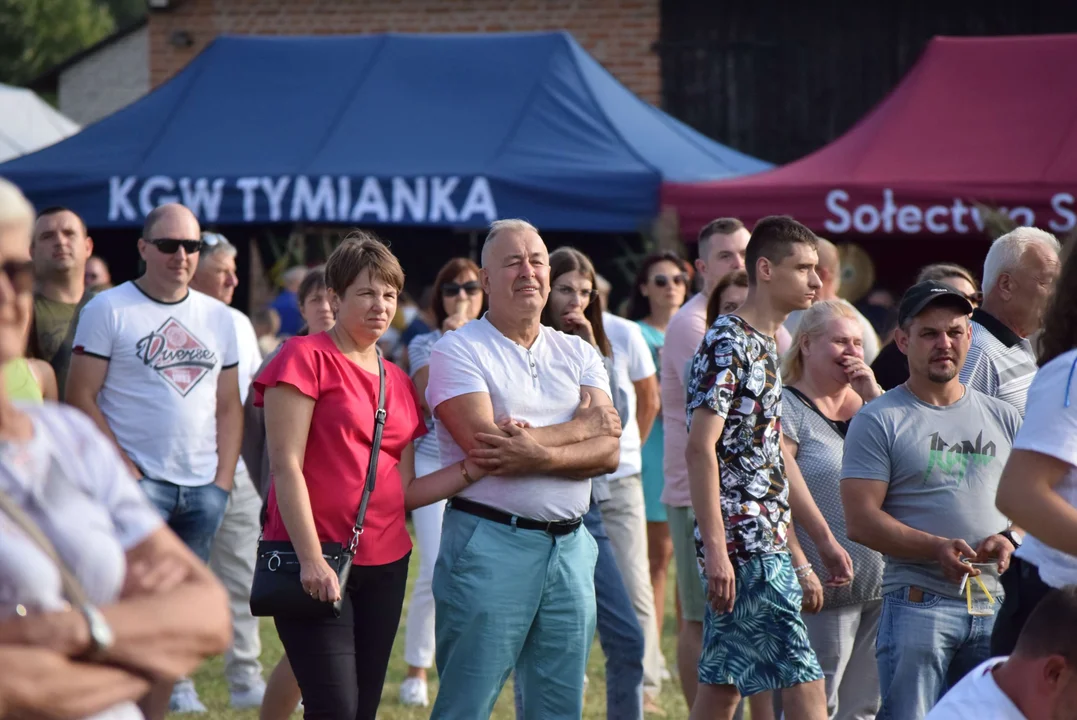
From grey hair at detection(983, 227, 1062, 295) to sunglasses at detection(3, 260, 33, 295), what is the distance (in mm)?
3751

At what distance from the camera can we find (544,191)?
1123 centimetres

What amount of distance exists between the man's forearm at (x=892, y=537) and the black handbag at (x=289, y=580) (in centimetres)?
146

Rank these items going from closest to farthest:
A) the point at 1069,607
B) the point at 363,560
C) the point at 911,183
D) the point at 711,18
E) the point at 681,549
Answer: the point at 1069,607 → the point at 363,560 → the point at 681,549 → the point at 911,183 → the point at 711,18

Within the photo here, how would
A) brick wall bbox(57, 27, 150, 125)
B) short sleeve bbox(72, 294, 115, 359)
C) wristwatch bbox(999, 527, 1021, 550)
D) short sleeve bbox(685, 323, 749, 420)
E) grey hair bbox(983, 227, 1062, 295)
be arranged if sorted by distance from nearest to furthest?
wristwatch bbox(999, 527, 1021, 550) < short sleeve bbox(685, 323, 749, 420) < grey hair bbox(983, 227, 1062, 295) < short sleeve bbox(72, 294, 115, 359) < brick wall bbox(57, 27, 150, 125)

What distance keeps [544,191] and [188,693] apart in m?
5.77

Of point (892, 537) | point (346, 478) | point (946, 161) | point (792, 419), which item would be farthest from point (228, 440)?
point (946, 161)

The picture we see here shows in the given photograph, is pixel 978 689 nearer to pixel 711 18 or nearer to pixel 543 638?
pixel 543 638

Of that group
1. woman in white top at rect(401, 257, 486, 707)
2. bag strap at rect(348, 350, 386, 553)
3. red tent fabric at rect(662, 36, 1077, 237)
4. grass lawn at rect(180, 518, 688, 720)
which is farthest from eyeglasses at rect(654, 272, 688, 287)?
red tent fabric at rect(662, 36, 1077, 237)

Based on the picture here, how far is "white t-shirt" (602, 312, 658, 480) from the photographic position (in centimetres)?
627

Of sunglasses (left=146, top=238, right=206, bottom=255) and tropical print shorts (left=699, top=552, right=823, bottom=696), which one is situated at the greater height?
sunglasses (left=146, top=238, right=206, bottom=255)

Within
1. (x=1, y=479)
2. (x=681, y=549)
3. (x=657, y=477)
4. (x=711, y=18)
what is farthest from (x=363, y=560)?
(x=711, y=18)

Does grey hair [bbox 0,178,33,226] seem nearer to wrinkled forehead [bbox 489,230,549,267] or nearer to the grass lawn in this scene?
wrinkled forehead [bbox 489,230,549,267]

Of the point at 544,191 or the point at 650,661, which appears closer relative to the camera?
the point at 650,661

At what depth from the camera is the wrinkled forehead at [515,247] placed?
173 inches
